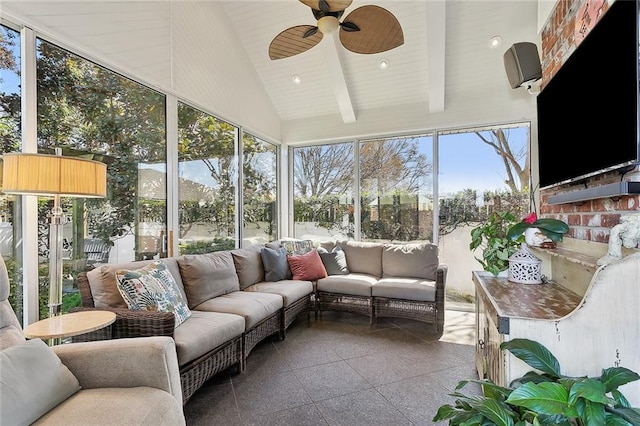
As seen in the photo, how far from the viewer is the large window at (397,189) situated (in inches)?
180

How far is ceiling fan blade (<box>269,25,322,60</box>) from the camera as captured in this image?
259cm

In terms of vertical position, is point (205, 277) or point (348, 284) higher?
point (205, 277)

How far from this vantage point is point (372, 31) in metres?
2.46

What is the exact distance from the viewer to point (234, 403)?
2.15 m

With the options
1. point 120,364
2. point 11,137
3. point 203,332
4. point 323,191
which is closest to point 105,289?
point 203,332

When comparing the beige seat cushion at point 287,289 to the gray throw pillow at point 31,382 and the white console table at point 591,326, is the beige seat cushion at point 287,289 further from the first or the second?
the white console table at point 591,326

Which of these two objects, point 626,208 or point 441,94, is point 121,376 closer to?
point 626,208

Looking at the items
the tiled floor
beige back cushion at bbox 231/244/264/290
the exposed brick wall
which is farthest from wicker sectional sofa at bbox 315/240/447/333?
the exposed brick wall

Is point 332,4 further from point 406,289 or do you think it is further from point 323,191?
point 323,191

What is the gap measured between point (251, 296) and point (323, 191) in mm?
2609

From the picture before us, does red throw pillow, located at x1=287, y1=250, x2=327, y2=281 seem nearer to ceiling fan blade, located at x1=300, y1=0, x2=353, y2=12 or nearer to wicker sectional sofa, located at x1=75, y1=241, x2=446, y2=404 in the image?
wicker sectional sofa, located at x1=75, y1=241, x2=446, y2=404

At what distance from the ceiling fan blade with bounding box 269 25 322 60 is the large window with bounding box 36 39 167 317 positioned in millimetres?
1290

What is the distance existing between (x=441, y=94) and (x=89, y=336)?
4328 mm

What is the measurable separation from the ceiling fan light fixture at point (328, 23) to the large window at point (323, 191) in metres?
2.73
